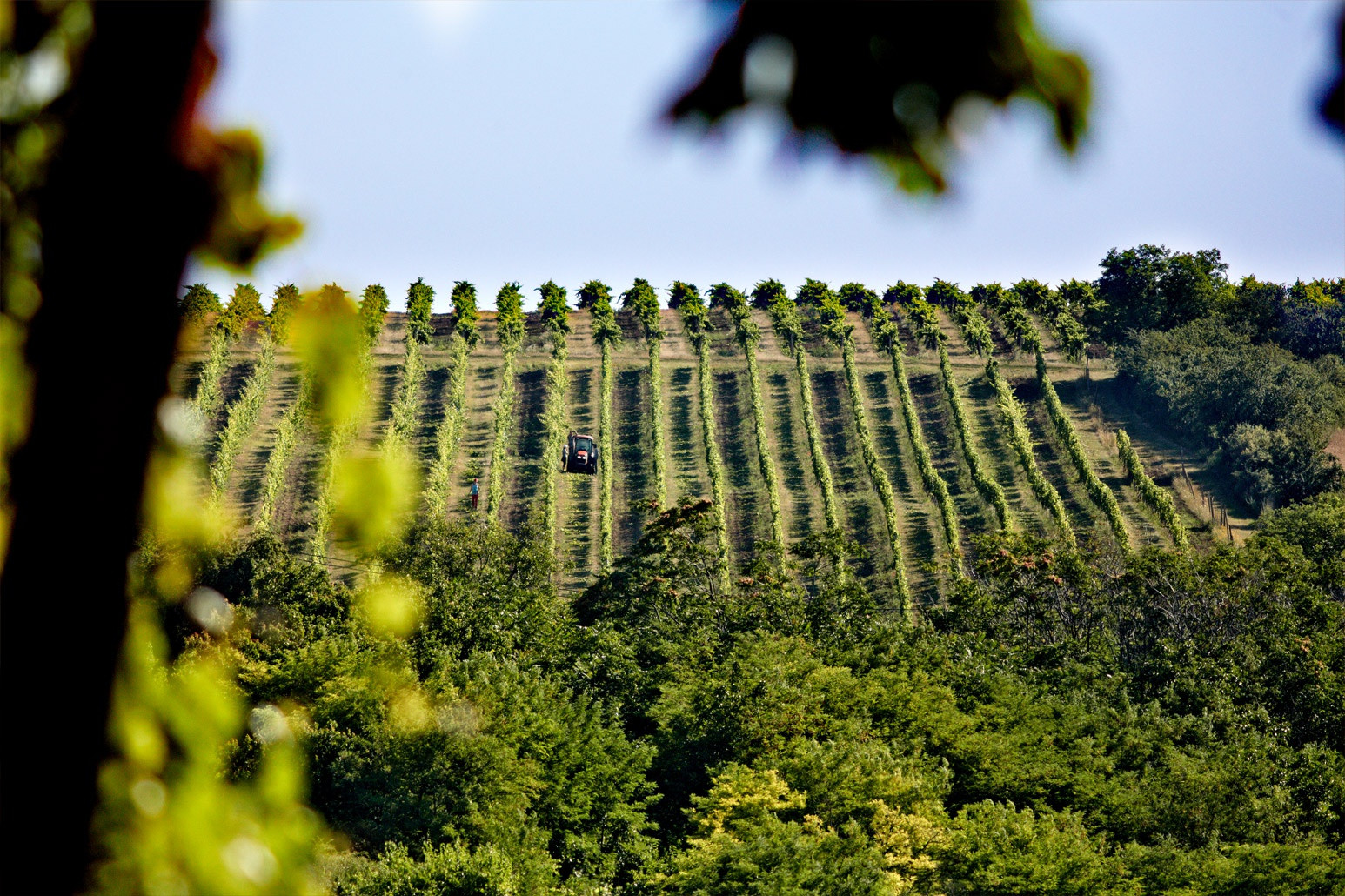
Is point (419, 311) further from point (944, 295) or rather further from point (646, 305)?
point (944, 295)

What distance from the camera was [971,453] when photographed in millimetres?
53688

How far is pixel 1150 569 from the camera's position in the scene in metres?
38.9

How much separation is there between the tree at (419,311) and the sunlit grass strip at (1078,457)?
104 feet

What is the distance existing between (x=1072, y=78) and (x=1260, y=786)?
30.0 metres

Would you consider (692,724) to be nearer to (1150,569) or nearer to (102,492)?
(1150,569)

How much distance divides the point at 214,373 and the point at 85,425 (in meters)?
57.1

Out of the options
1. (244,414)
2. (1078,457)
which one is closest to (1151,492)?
(1078,457)

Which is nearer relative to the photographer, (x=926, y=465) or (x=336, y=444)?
(x=336, y=444)

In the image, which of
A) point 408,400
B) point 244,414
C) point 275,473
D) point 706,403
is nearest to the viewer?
point 275,473

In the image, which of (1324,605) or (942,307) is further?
(942,307)

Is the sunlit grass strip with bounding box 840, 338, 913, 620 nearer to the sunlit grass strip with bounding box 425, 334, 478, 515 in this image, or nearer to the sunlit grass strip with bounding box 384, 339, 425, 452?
the sunlit grass strip with bounding box 425, 334, 478, 515

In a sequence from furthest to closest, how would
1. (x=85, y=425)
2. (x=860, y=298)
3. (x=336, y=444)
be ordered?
(x=860, y=298) < (x=336, y=444) < (x=85, y=425)

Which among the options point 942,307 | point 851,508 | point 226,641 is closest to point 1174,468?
point 851,508

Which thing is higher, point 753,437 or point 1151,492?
point 753,437
